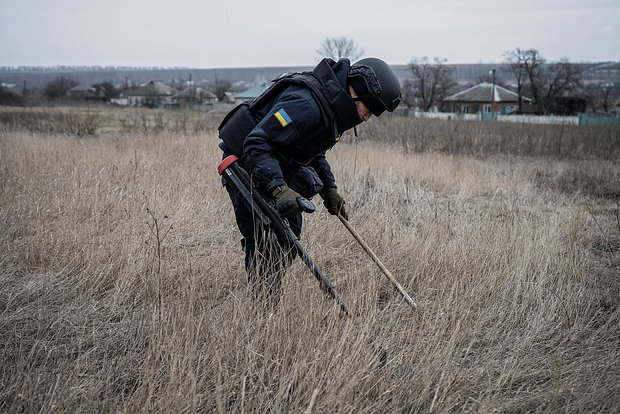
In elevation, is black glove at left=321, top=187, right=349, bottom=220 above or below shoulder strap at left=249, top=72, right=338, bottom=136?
below

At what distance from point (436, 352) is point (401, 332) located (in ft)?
0.70

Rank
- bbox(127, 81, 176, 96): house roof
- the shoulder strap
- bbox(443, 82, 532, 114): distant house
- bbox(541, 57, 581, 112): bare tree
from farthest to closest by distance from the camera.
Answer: bbox(127, 81, 176, 96): house roof < bbox(443, 82, 532, 114): distant house < bbox(541, 57, 581, 112): bare tree < the shoulder strap

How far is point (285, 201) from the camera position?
7.92 ft

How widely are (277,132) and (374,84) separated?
565 millimetres

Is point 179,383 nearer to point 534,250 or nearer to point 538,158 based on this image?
point 534,250

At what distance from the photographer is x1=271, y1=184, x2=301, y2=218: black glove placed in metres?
2.41

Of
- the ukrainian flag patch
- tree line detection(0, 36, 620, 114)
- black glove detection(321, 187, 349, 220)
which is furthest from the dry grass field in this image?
tree line detection(0, 36, 620, 114)

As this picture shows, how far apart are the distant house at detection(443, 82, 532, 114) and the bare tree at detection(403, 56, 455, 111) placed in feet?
6.82

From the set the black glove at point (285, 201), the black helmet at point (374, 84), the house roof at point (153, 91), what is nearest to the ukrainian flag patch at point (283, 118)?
the black glove at point (285, 201)

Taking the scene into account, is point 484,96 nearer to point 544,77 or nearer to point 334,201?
point 544,77

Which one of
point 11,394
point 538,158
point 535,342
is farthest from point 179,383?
point 538,158

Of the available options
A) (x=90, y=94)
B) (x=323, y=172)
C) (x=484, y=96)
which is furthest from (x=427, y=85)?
(x=323, y=172)

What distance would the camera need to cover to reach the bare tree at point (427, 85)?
2448 inches

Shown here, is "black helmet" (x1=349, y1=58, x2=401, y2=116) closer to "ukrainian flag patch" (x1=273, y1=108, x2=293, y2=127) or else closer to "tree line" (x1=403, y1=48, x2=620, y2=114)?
"ukrainian flag patch" (x1=273, y1=108, x2=293, y2=127)
